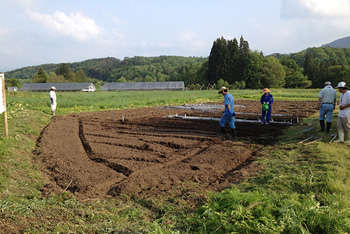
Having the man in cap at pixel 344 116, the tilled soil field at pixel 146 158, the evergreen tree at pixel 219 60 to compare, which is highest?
the evergreen tree at pixel 219 60

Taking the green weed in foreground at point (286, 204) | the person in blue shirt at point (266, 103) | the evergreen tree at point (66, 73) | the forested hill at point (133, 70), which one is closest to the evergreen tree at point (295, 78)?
the forested hill at point (133, 70)

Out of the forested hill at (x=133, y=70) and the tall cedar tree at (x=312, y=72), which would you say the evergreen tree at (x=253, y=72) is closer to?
the tall cedar tree at (x=312, y=72)

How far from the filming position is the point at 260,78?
62.7 meters

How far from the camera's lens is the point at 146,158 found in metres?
7.28

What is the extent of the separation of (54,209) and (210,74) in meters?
63.4

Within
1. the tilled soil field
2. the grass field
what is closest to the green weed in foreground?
the grass field

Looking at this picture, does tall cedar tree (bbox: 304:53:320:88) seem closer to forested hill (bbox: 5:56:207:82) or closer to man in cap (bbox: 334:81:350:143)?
forested hill (bbox: 5:56:207:82)

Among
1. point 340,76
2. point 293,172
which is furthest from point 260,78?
point 293,172

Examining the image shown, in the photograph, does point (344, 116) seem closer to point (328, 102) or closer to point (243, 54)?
point (328, 102)

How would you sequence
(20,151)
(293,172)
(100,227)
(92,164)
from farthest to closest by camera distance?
(20,151), (92,164), (293,172), (100,227)

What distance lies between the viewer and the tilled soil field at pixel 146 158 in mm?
5379

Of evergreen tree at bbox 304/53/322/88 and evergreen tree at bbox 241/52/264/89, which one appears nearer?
evergreen tree at bbox 241/52/264/89

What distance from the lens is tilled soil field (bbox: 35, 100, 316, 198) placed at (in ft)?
17.6

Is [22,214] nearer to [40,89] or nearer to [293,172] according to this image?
[293,172]
